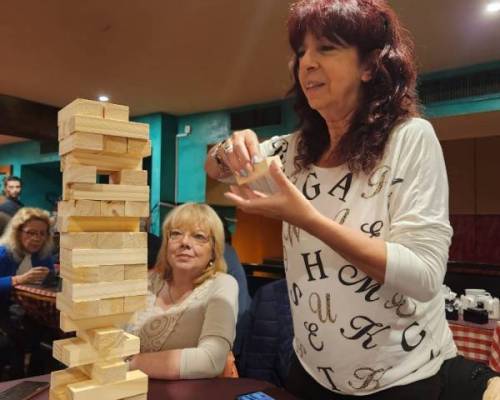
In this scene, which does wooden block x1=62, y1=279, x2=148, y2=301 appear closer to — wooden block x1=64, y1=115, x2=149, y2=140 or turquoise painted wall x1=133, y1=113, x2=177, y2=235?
wooden block x1=64, y1=115, x2=149, y2=140

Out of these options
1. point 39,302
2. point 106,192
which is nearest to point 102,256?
point 106,192

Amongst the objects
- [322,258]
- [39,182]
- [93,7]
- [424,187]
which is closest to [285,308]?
[322,258]

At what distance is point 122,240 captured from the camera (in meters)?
0.85

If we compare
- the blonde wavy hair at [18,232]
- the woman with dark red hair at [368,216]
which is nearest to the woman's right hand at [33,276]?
the blonde wavy hair at [18,232]

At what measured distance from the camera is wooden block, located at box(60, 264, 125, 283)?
81 cm

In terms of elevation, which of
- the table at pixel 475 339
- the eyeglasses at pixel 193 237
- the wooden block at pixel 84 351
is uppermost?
the eyeglasses at pixel 193 237

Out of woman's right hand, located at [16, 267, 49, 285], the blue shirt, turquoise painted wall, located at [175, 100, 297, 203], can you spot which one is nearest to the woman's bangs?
woman's right hand, located at [16, 267, 49, 285]

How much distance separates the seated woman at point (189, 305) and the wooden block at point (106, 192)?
717 mm

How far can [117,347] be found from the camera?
847 mm

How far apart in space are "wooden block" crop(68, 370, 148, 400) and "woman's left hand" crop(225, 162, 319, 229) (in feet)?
1.34

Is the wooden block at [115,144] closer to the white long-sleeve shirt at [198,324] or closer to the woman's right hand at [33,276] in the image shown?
the white long-sleeve shirt at [198,324]

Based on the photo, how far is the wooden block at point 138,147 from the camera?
0.85 metres

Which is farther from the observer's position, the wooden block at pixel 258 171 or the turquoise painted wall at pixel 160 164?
the turquoise painted wall at pixel 160 164

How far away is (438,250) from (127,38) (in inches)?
130
